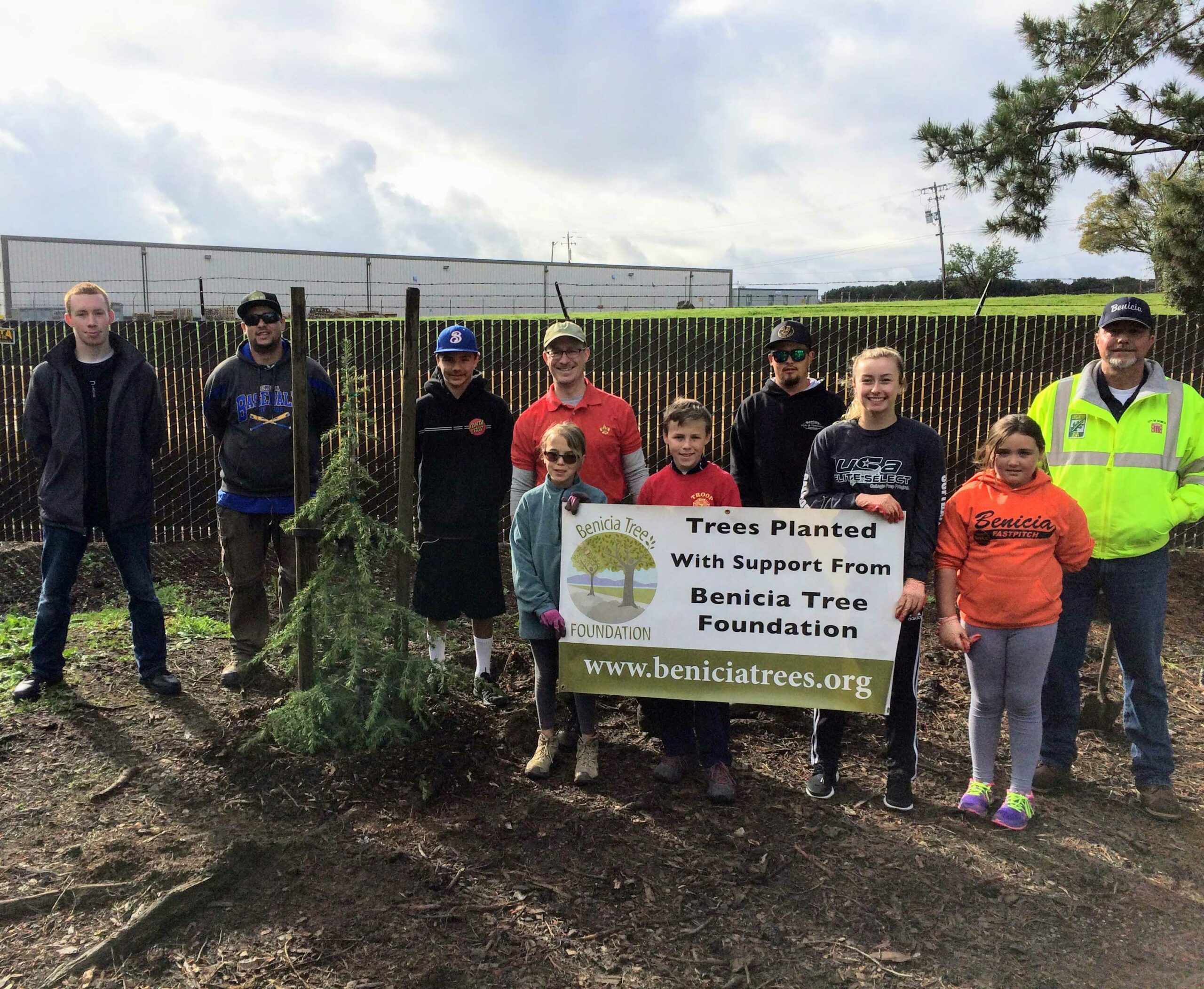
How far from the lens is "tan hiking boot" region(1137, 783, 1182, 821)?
3812 mm

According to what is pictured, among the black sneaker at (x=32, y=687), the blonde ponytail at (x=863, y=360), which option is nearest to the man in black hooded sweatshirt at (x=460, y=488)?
the blonde ponytail at (x=863, y=360)

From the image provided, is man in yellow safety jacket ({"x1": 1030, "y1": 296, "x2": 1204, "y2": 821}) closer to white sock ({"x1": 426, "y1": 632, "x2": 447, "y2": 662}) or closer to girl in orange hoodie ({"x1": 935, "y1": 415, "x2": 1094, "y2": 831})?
girl in orange hoodie ({"x1": 935, "y1": 415, "x2": 1094, "y2": 831})

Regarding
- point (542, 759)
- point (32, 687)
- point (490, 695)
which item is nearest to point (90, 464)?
point (32, 687)

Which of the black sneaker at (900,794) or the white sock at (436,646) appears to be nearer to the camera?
the black sneaker at (900,794)

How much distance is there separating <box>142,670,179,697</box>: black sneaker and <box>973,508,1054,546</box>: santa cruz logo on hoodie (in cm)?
438

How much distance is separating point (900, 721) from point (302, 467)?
3.01 metres

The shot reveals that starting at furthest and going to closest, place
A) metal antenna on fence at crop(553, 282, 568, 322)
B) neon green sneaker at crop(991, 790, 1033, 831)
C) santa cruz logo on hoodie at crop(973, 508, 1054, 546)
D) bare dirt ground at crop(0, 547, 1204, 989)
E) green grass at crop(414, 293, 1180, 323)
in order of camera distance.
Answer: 1. green grass at crop(414, 293, 1180, 323)
2. metal antenna on fence at crop(553, 282, 568, 322)
3. neon green sneaker at crop(991, 790, 1033, 831)
4. santa cruz logo on hoodie at crop(973, 508, 1054, 546)
5. bare dirt ground at crop(0, 547, 1204, 989)

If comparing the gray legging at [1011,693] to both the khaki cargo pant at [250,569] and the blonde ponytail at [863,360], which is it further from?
the khaki cargo pant at [250,569]

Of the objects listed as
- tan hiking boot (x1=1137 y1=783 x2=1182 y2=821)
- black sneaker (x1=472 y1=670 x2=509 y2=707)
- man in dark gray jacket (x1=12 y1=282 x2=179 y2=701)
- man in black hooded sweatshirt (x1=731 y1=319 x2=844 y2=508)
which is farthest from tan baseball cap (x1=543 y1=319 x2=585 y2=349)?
tan hiking boot (x1=1137 y1=783 x2=1182 y2=821)

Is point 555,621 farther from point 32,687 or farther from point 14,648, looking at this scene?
point 14,648

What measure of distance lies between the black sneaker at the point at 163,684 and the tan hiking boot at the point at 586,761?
249 centimetres

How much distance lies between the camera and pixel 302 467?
4.14m

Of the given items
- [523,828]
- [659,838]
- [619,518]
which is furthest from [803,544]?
[523,828]

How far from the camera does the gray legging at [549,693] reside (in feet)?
13.5
